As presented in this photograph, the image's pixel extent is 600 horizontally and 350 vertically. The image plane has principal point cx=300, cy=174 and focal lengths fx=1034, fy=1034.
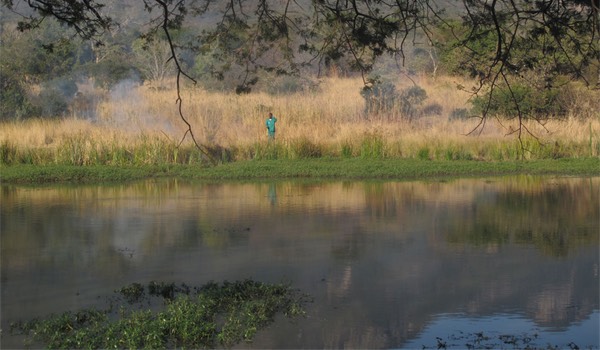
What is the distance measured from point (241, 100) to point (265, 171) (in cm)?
1427

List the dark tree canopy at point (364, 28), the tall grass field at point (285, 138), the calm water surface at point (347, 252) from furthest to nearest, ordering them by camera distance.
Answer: the tall grass field at point (285, 138) < the dark tree canopy at point (364, 28) < the calm water surface at point (347, 252)

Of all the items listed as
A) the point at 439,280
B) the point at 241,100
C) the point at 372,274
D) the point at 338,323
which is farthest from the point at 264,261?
the point at 241,100

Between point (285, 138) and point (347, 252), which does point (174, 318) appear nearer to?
point (347, 252)

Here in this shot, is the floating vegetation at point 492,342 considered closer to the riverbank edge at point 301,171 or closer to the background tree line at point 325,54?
the background tree line at point 325,54

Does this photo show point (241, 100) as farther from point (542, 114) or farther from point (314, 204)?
point (314, 204)

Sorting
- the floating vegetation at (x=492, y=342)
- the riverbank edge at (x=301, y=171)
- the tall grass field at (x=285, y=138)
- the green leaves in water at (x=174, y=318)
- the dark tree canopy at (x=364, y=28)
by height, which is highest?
the dark tree canopy at (x=364, y=28)

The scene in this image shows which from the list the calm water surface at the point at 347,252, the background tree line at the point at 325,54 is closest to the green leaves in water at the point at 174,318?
the calm water surface at the point at 347,252

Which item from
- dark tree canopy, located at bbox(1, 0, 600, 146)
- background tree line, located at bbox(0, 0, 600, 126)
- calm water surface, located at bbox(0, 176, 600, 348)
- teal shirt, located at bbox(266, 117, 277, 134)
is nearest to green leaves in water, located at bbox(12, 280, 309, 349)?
calm water surface, located at bbox(0, 176, 600, 348)

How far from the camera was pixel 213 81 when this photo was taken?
50688 millimetres

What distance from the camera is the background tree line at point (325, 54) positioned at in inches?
476

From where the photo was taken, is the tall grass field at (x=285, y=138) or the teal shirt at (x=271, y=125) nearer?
the tall grass field at (x=285, y=138)

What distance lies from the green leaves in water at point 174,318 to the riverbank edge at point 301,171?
1247 centimetres

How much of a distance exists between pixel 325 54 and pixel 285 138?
14.1 meters

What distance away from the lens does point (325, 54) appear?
1259 cm
